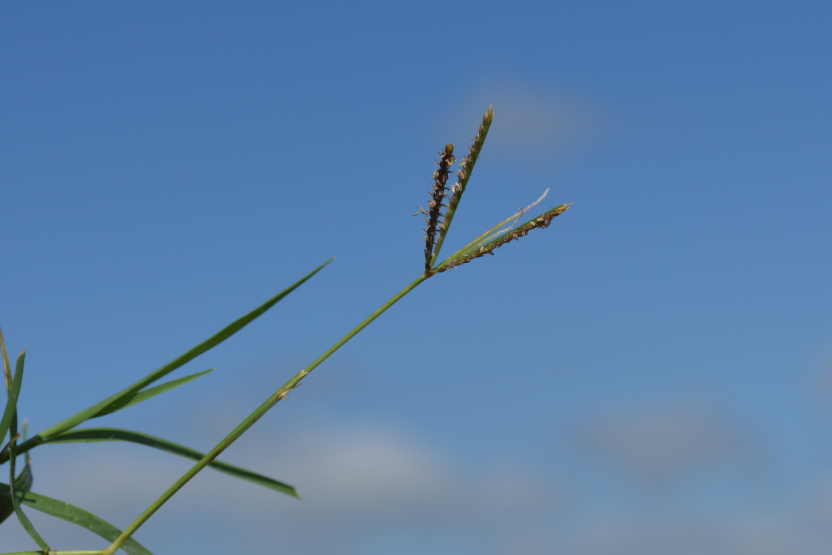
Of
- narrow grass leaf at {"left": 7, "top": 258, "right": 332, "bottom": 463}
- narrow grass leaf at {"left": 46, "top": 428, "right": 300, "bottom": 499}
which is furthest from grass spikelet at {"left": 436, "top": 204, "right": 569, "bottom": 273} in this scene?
narrow grass leaf at {"left": 46, "top": 428, "right": 300, "bottom": 499}

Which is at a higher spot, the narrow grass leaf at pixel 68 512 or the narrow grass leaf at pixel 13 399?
the narrow grass leaf at pixel 13 399

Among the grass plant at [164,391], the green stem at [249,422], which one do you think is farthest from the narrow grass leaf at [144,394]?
the green stem at [249,422]

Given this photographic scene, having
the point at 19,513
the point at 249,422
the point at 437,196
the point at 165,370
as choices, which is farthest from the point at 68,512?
the point at 437,196

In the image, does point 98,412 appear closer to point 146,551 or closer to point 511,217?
point 146,551

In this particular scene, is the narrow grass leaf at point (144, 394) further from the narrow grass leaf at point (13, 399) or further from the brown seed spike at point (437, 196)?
the brown seed spike at point (437, 196)

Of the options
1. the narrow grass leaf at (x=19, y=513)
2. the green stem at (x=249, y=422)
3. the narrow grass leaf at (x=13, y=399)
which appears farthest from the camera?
the narrow grass leaf at (x=13, y=399)

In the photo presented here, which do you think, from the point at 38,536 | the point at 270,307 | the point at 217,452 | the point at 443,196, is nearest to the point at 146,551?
the point at 38,536

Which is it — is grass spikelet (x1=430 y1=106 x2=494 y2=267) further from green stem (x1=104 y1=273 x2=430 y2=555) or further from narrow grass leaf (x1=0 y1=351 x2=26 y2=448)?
narrow grass leaf (x1=0 y1=351 x2=26 y2=448)

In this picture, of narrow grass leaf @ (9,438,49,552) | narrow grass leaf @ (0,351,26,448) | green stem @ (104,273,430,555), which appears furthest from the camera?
narrow grass leaf @ (0,351,26,448)

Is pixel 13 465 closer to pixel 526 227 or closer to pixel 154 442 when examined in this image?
pixel 154 442
